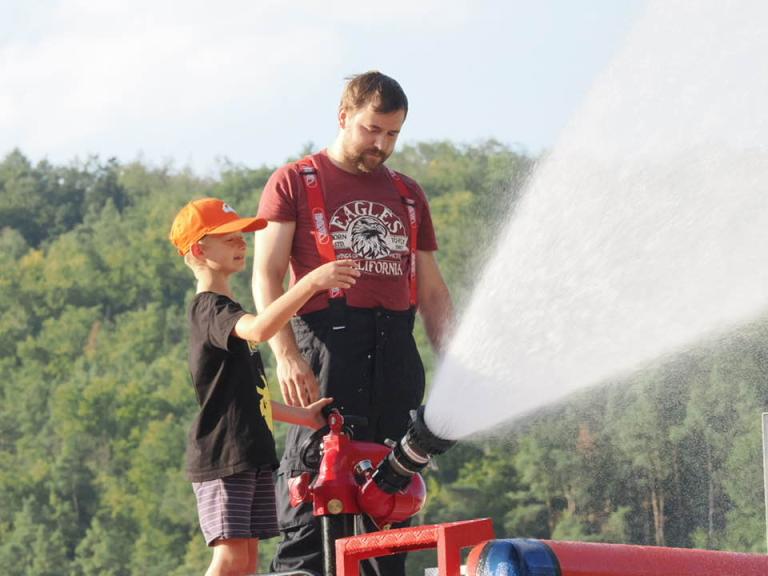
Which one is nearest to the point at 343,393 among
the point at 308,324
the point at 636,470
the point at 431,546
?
the point at 308,324

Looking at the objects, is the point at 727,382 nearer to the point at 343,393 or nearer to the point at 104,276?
the point at 343,393

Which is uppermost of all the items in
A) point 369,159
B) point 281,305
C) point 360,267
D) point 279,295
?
point 369,159

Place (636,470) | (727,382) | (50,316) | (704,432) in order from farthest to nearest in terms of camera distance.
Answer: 1. (50,316)
2. (636,470)
3. (704,432)
4. (727,382)

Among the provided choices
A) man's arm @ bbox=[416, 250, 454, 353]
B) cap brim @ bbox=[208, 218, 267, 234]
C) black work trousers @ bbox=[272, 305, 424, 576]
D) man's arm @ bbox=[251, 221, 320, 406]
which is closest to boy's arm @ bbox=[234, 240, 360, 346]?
cap brim @ bbox=[208, 218, 267, 234]

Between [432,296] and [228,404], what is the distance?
4.26ft

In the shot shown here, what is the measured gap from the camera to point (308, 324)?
588 centimetres

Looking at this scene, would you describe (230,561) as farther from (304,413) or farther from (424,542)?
(424,542)

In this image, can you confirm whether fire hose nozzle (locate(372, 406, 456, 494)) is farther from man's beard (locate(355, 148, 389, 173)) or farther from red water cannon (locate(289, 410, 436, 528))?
man's beard (locate(355, 148, 389, 173))

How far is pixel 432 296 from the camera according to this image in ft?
20.6

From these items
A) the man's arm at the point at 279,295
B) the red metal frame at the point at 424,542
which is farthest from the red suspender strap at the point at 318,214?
the red metal frame at the point at 424,542

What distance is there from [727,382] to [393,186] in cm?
742

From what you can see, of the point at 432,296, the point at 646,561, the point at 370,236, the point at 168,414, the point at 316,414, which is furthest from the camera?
the point at 168,414

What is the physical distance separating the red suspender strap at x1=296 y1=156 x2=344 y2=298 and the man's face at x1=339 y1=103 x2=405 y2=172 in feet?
0.54

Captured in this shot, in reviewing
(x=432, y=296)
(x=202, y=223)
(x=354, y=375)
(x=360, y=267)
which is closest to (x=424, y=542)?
(x=202, y=223)
